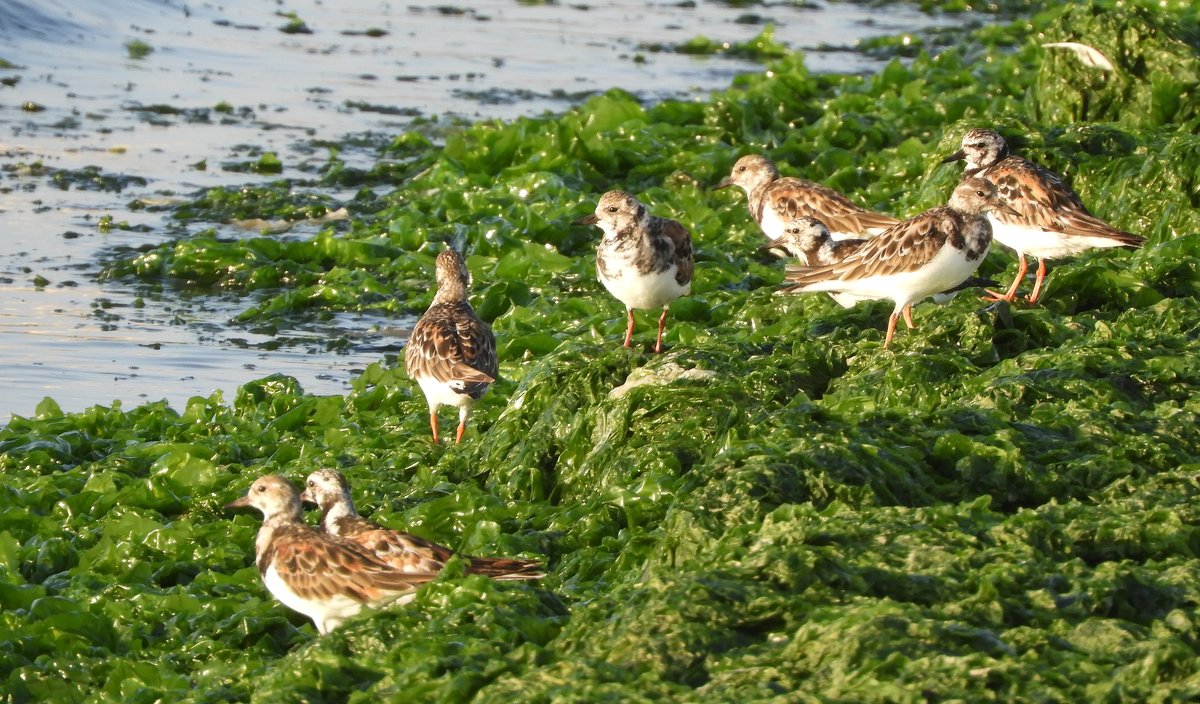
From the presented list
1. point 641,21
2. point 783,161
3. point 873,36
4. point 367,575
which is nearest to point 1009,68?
point 783,161

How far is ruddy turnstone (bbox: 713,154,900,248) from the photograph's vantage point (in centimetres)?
877

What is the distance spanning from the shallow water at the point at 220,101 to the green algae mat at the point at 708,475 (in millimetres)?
443

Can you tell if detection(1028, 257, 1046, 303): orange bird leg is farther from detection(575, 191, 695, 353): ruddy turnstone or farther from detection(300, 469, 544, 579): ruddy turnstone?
detection(300, 469, 544, 579): ruddy turnstone

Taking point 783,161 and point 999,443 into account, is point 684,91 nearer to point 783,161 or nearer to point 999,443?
point 783,161

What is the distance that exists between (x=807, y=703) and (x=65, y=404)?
18.0 ft

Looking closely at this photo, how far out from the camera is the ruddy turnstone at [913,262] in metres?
6.92

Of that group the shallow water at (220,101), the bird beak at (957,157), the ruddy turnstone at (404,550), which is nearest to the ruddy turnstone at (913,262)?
the bird beak at (957,157)

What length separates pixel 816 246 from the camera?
26.5 feet

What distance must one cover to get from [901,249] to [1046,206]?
1.22 m

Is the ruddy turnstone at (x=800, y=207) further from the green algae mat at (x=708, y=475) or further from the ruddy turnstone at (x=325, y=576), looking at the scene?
the ruddy turnstone at (x=325, y=576)

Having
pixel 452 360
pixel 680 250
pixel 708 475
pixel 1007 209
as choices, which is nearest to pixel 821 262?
pixel 680 250

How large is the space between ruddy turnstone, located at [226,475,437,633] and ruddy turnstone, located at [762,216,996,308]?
3.10m

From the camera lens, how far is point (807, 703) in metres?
3.69

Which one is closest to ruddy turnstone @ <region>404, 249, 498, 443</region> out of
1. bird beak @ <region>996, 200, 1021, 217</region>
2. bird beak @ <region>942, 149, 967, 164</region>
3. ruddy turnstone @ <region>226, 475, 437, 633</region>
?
ruddy turnstone @ <region>226, 475, 437, 633</region>
